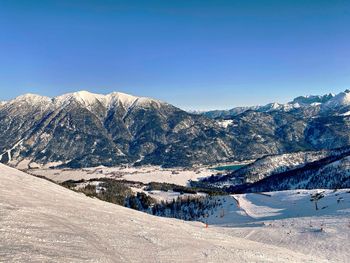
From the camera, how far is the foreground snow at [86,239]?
19922mm

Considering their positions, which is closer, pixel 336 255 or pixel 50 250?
pixel 50 250

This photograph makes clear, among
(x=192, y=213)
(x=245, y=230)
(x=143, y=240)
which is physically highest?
(x=143, y=240)

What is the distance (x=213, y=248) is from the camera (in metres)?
29.2

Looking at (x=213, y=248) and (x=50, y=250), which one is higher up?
(x=50, y=250)

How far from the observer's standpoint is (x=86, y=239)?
78.3 feet

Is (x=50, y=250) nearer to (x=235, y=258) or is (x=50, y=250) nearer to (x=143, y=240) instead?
(x=143, y=240)

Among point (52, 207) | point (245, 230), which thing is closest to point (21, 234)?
point (52, 207)

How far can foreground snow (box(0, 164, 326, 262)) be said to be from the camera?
1992cm

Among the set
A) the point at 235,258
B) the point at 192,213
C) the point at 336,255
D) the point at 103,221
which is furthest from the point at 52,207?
the point at 192,213

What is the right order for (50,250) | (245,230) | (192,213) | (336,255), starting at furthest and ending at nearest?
1. (192,213)
2. (245,230)
3. (336,255)
4. (50,250)

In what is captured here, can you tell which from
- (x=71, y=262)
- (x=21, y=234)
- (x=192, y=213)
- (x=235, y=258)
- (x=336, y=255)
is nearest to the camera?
(x=71, y=262)

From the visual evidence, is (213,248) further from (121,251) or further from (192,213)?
(192,213)

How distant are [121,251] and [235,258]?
8724 millimetres

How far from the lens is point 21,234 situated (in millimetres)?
22062
